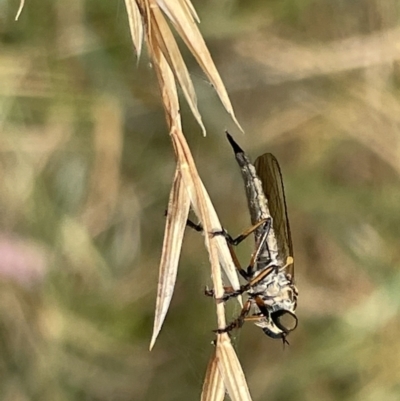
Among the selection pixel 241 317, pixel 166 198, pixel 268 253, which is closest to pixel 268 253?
pixel 268 253

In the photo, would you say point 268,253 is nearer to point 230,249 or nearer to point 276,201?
point 276,201

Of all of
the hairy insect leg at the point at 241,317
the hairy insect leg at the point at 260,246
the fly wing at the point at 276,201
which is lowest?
the hairy insect leg at the point at 241,317

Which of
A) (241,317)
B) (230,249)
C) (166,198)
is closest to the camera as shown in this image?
(230,249)

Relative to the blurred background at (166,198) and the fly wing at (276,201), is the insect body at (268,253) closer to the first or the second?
the fly wing at (276,201)

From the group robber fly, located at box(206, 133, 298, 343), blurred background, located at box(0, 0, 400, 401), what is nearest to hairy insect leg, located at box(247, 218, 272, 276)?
robber fly, located at box(206, 133, 298, 343)

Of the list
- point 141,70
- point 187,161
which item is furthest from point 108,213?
point 187,161

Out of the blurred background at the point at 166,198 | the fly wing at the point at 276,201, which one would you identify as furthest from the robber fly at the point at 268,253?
the blurred background at the point at 166,198

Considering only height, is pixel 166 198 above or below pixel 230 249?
above

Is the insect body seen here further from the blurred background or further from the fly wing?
the blurred background
